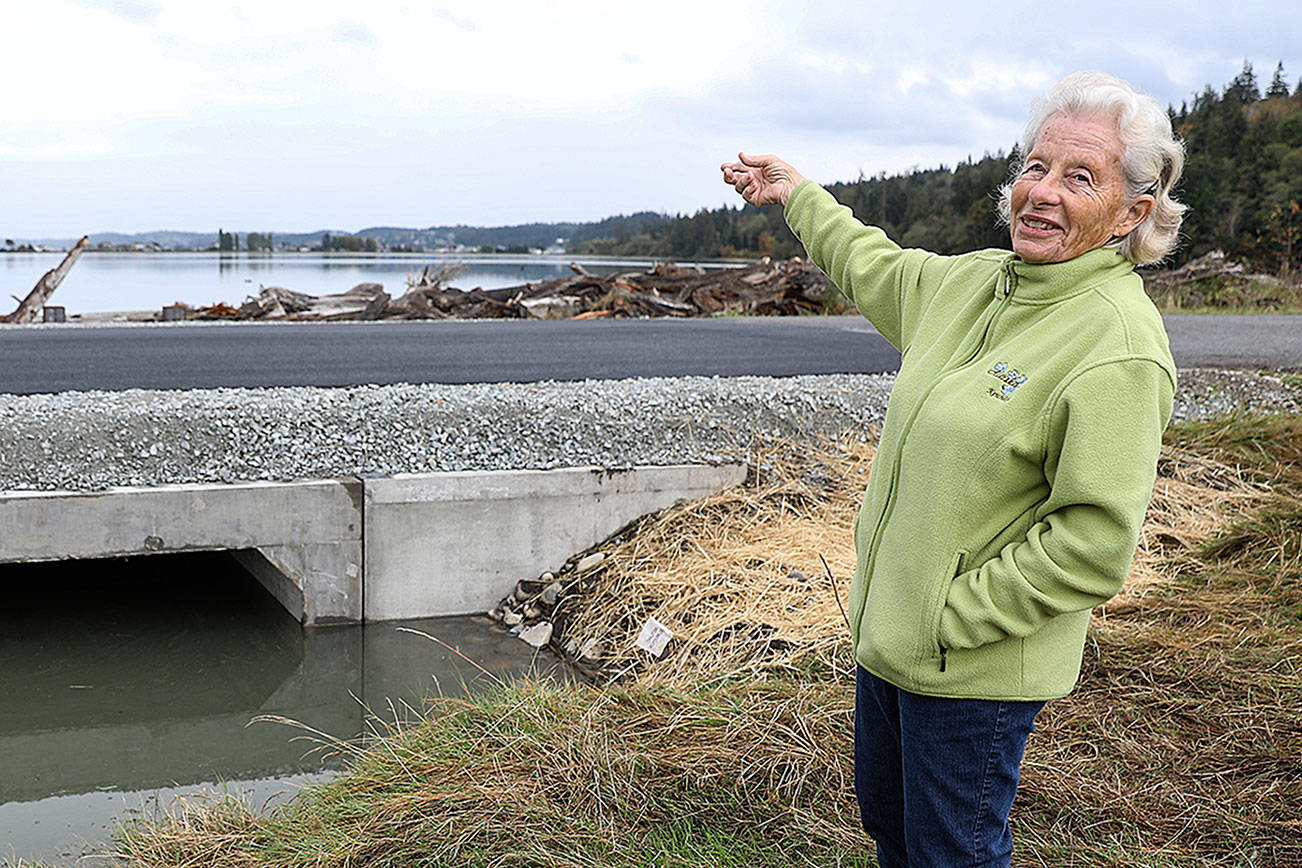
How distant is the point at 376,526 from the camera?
5902 millimetres

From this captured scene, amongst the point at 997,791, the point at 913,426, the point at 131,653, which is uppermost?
the point at 913,426

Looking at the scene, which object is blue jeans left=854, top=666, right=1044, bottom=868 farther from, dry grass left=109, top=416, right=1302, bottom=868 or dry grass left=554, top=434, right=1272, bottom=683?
dry grass left=554, top=434, right=1272, bottom=683

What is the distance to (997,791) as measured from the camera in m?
2.03

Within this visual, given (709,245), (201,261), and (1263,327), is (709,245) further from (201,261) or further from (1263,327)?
(1263,327)

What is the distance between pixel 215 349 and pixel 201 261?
31986mm

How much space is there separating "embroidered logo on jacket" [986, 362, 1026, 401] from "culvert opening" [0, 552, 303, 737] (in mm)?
4459

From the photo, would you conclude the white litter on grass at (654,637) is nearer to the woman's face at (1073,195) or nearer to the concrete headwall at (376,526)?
the concrete headwall at (376,526)

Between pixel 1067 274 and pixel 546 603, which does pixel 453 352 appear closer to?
pixel 546 603

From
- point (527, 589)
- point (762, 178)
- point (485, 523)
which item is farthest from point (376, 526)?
point (762, 178)

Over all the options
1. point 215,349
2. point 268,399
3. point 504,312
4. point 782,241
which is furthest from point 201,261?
point 268,399

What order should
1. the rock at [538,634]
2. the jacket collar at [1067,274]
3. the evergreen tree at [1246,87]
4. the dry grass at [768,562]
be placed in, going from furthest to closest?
the evergreen tree at [1246,87] < the rock at [538,634] < the dry grass at [768,562] < the jacket collar at [1067,274]

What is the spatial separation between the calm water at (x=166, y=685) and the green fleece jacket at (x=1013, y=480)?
3.06 m

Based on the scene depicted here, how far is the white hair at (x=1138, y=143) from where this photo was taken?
1878 mm

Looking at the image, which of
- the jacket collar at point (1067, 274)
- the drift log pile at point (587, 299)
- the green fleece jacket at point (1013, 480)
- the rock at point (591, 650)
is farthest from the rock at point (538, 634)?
the drift log pile at point (587, 299)
